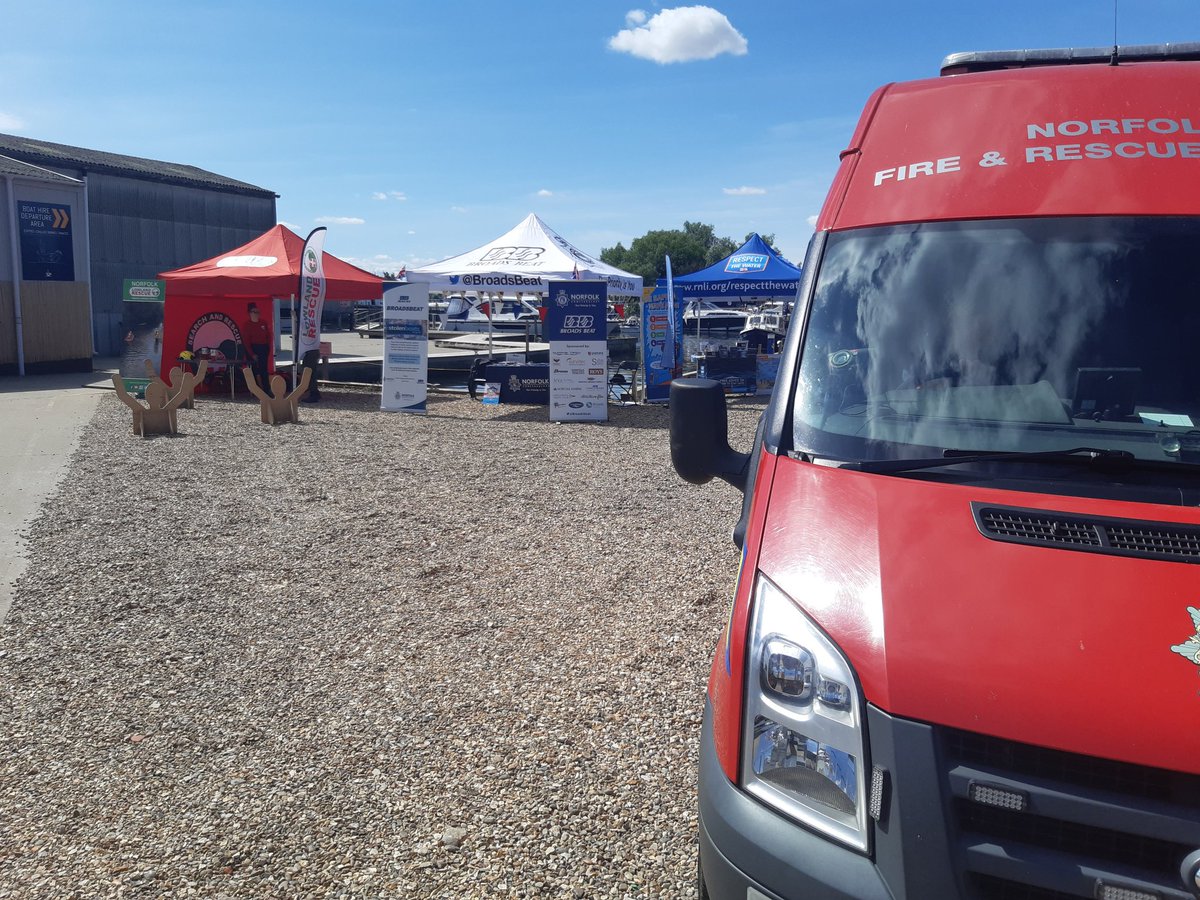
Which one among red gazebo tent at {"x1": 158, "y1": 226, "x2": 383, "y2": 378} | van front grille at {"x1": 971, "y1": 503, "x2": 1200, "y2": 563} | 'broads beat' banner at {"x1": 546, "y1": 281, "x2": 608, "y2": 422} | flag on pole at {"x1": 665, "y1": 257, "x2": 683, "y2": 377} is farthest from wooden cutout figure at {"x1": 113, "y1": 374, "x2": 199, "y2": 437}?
van front grille at {"x1": 971, "y1": 503, "x2": 1200, "y2": 563}

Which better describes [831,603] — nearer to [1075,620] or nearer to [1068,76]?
[1075,620]

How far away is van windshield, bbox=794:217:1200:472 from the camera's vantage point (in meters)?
2.77

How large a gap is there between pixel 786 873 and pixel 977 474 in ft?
3.78

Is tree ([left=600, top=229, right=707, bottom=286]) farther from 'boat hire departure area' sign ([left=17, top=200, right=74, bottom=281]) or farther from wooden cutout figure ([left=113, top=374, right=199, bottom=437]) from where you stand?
wooden cutout figure ([left=113, top=374, right=199, bottom=437])

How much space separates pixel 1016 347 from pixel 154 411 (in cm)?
1331

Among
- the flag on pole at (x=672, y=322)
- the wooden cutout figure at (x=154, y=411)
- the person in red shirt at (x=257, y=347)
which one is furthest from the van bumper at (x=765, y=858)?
the person in red shirt at (x=257, y=347)

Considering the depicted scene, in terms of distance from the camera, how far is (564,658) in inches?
210

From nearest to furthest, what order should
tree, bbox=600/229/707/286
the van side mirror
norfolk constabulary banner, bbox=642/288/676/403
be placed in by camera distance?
the van side mirror, norfolk constabulary banner, bbox=642/288/676/403, tree, bbox=600/229/707/286

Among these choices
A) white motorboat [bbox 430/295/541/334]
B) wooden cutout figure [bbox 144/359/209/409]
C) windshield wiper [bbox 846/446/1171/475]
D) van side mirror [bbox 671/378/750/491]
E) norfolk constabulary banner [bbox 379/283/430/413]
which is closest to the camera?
windshield wiper [bbox 846/446/1171/475]

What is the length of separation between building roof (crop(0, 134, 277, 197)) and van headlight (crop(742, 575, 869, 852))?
1340 inches

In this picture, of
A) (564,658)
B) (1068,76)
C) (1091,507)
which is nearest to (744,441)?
(564,658)

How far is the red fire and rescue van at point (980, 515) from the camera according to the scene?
6.48ft

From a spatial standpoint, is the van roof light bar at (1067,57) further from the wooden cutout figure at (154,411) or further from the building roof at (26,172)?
the building roof at (26,172)

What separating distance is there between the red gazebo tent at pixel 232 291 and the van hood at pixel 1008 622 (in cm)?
1726
